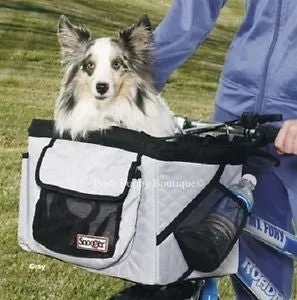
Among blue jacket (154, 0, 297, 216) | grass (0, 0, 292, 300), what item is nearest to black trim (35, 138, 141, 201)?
blue jacket (154, 0, 297, 216)

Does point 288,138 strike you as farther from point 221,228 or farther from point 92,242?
point 92,242

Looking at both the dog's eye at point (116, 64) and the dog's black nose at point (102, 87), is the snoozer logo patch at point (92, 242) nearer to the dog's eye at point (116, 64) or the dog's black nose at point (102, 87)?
the dog's black nose at point (102, 87)

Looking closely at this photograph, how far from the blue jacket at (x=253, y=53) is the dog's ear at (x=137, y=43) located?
0.23ft

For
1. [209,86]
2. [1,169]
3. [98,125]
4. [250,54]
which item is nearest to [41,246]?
[98,125]

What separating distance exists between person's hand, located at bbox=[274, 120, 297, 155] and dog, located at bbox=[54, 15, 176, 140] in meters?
0.48

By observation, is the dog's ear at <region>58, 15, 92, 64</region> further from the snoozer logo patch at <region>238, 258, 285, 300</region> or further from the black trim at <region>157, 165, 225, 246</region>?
the snoozer logo patch at <region>238, 258, 285, 300</region>

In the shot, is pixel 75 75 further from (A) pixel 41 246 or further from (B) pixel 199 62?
(B) pixel 199 62

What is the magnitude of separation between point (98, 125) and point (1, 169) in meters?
6.19

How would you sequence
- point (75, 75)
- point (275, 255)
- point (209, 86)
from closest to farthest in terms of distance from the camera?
1. point (75, 75)
2. point (275, 255)
3. point (209, 86)

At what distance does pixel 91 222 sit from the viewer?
265 centimetres

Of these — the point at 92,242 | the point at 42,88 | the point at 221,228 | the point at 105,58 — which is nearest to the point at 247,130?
the point at 221,228

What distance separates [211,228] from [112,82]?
0.71 metres

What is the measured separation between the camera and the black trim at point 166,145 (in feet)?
8.50

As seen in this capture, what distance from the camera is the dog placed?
118 inches
